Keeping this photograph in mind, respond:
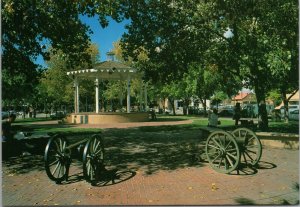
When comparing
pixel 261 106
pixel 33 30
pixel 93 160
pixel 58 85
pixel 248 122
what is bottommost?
pixel 93 160

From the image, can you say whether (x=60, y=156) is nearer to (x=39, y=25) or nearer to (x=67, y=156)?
(x=67, y=156)

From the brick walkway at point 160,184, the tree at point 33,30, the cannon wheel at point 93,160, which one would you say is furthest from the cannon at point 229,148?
the tree at point 33,30

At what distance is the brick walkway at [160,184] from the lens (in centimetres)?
575

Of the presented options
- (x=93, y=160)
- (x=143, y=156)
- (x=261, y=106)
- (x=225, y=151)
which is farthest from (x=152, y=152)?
(x=261, y=106)

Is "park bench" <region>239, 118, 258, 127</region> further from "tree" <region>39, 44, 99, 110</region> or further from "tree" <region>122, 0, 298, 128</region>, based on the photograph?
"tree" <region>39, 44, 99, 110</region>

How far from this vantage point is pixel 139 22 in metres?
10.6

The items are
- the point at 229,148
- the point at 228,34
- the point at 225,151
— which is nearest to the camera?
the point at 225,151

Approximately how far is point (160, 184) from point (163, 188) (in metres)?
0.27

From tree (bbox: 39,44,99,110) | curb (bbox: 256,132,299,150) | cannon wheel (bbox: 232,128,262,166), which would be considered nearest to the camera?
cannon wheel (bbox: 232,128,262,166)

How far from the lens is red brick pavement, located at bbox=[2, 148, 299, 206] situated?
5.72m

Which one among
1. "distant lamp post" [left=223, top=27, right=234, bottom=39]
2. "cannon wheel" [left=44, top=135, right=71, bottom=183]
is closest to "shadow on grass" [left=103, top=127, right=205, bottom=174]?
"cannon wheel" [left=44, top=135, right=71, bottom=183]

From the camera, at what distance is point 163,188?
6316 millimetres

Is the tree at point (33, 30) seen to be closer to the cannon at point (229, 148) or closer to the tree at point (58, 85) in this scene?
the cannon at point (229, 148)

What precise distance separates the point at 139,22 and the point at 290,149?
560 centimetres
